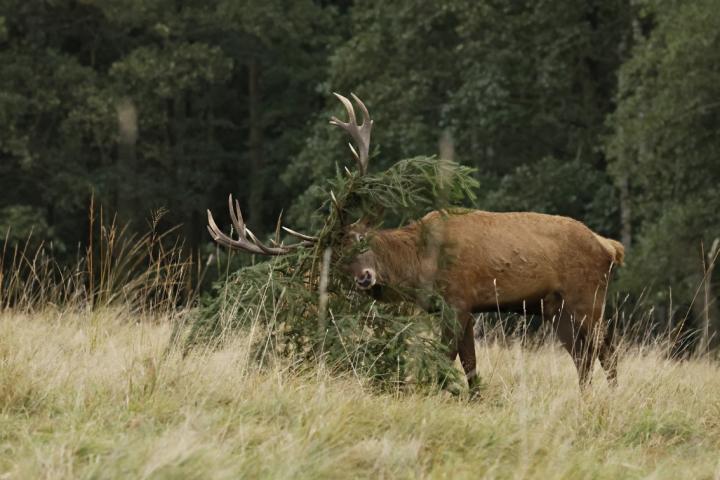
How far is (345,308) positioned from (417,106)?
1288 cm

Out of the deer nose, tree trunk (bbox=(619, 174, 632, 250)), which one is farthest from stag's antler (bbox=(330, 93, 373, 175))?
tree trunk (bbox=(619, 174, 632, 250))

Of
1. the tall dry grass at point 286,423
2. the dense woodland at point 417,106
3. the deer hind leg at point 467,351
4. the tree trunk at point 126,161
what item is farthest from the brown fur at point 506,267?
the tree trunk at point 126,161

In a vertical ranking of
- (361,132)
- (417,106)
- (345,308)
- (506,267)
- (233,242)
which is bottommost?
(417,106)

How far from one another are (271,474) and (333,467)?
11.1 inches

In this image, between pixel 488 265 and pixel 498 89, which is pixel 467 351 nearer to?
pixel 488 265

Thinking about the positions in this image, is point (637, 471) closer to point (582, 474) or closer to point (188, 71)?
point (582, 474)

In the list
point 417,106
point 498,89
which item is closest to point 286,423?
point 498,89

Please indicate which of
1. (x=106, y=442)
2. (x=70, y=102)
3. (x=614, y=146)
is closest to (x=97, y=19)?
(x=70, y=102)

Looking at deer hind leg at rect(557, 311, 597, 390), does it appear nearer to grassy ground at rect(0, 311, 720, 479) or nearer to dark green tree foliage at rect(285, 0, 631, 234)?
grassy ground at rect(0, 311, 720, 479)

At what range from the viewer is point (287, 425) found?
503cm

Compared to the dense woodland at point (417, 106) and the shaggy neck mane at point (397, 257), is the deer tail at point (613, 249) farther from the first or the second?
the dense woodland at point (417, 106)

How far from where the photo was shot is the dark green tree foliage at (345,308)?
652cm

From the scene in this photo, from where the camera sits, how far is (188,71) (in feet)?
71.2

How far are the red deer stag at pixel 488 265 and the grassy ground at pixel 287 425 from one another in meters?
0.89
